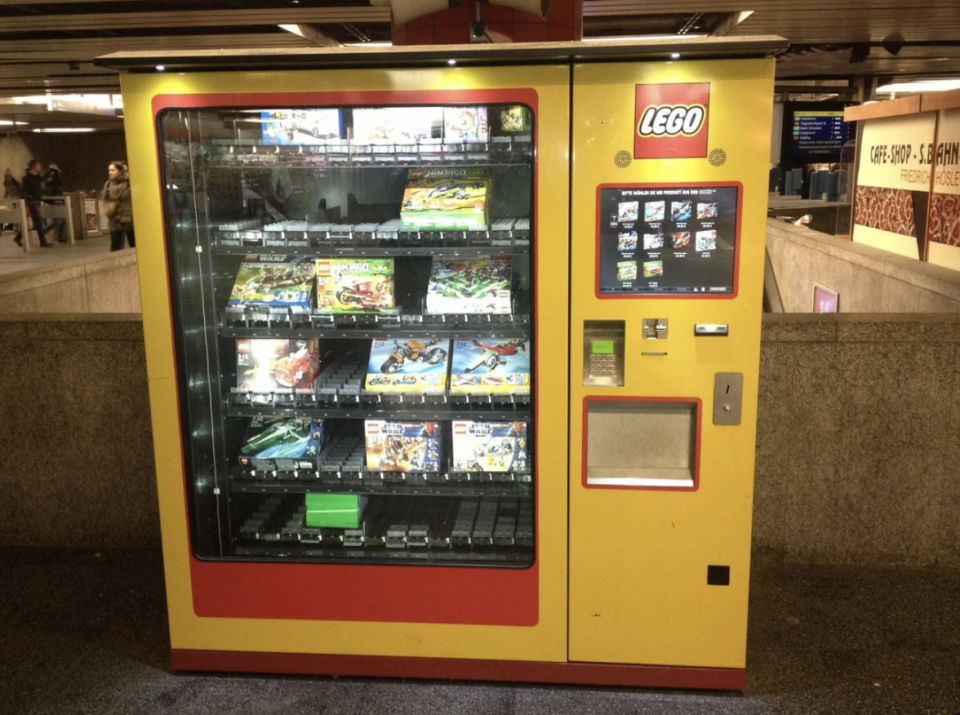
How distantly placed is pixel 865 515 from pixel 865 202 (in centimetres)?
460

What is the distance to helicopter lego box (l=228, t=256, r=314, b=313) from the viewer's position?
3.08 meters

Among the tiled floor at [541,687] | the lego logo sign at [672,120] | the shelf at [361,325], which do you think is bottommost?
the tiled floor at [541,687]

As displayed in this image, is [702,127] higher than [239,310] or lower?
higher

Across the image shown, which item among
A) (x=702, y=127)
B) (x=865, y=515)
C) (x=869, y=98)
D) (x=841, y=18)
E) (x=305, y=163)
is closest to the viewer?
(x=702, y=127)

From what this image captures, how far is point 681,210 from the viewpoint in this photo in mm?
2654

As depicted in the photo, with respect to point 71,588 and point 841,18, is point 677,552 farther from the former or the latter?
point 841,18

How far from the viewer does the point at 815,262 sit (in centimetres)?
670

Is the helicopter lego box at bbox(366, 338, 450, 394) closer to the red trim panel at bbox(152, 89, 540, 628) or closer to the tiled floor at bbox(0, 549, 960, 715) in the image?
the red trim panel at bbox(152, 89, 540, 628)

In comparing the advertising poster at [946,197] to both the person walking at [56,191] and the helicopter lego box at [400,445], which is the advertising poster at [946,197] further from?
the person walking at [56,191]

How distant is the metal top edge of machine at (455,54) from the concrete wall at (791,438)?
5.04 ft

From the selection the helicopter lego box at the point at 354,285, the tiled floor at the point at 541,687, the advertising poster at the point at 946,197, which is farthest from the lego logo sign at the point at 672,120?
the advertising poster at the point at 946,197

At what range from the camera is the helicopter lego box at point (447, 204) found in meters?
2.95

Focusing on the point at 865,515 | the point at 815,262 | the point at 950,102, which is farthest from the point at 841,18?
the point at 865,515

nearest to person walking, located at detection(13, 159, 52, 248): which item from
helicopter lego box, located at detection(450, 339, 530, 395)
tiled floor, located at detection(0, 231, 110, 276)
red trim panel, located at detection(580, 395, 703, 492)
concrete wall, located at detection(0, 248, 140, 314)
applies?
tiled floor, located at detection(0, 231, 110, 276)
